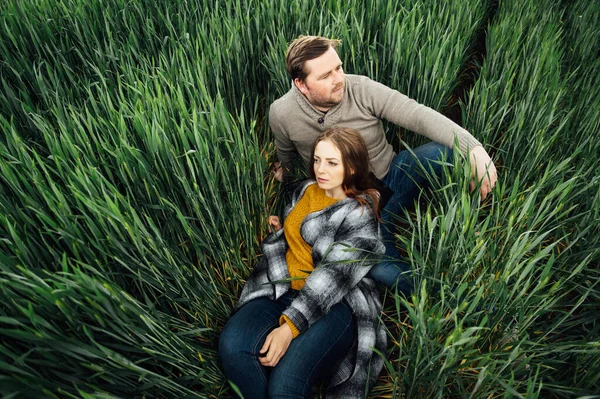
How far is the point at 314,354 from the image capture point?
3.09ft

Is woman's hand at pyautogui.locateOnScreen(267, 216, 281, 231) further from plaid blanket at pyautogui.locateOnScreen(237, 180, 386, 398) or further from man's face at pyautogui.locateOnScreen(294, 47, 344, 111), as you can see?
man's face at pyautogui.locateOnScreen(294, 47, 344, 111)

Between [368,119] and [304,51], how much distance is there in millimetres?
337

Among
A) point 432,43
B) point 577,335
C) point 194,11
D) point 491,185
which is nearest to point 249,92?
point 194,11

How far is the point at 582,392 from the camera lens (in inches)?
30.2

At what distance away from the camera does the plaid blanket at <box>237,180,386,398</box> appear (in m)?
0.98

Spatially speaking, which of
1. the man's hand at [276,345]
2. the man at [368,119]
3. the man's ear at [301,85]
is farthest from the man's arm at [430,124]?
the man's hand at [276,345]

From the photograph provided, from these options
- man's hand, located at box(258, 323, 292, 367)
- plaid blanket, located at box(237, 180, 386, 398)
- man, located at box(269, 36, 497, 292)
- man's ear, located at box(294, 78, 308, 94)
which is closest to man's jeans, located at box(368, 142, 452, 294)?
man, located at box(269, 36, 497, 292)

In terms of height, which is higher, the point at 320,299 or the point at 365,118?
the point at 365,118

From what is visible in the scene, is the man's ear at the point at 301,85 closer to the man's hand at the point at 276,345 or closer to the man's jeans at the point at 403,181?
the man's jeans at the point at 403,181

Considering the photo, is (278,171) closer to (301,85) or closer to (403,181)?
(301,85)

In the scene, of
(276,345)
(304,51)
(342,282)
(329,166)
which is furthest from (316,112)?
(276,345)

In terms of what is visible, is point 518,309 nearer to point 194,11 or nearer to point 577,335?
point 577,335

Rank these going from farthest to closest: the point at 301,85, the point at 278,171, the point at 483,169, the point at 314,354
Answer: the point at 278,171 → the point at 301,85 → the point at 483,169 → the point at 314,354

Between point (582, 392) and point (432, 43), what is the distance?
133cm
